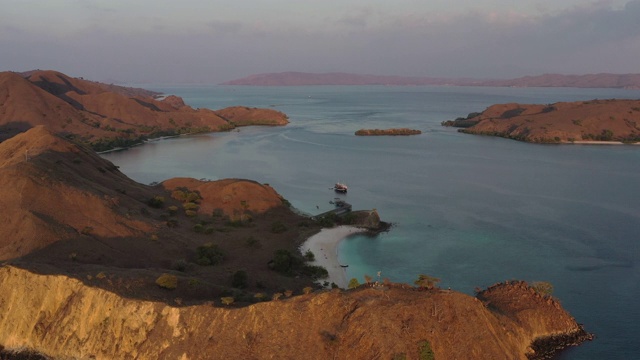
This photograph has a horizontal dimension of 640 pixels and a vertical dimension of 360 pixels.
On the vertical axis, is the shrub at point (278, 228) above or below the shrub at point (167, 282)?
below

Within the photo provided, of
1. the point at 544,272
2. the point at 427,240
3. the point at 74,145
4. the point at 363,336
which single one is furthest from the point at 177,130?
the point at 363,336

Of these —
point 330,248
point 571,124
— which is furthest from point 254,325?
point 571,124

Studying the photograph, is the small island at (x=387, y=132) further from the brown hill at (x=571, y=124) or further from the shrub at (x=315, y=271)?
the shrub at (x=315, y=271)

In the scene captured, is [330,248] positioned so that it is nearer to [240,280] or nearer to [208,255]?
[208,255]

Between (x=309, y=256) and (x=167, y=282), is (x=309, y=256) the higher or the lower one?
the lower one

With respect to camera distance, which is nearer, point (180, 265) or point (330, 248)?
point (180, 265)

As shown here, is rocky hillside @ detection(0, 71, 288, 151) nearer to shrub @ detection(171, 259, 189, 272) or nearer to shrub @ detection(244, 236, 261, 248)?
shrub @ detection(244, 236, 261, 248)

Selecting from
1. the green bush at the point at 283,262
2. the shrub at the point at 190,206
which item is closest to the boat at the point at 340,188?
the shrub at the point at 190,206
